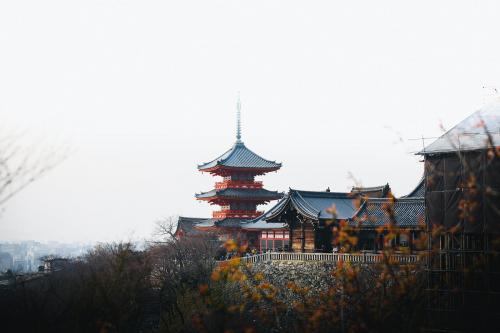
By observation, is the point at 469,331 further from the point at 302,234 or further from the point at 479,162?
the point at 302,234

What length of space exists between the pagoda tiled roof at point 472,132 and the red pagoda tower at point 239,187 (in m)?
26.1

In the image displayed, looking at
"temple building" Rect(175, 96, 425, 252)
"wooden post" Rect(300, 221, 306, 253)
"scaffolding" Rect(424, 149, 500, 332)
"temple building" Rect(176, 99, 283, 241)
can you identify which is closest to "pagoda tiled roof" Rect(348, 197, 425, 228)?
"temple building" Rect(175, 96, 425, 252)

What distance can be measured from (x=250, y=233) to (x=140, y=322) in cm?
1745

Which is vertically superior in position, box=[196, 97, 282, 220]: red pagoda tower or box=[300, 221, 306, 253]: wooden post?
box=[196, 97, 282, 220]: red pagoda tower

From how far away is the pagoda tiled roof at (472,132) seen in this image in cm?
2547

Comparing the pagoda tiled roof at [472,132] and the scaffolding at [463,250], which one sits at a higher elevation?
the pagoda tiled roof at [472,132]

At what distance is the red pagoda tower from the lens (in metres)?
52.7

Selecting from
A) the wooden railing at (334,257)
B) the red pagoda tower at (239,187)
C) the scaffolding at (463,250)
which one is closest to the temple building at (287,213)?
the red pagoda tower at (239,187)

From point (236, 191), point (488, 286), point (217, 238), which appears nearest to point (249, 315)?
point (488, 286)

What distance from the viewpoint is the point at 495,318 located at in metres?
24.9

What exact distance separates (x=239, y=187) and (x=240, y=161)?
2120 mm

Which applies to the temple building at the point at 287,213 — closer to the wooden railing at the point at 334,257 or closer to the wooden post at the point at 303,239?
the wooden post at the point at 303,239

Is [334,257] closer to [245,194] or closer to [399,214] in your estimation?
[399,214]

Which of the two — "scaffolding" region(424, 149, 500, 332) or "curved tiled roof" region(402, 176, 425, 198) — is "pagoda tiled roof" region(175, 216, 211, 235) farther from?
"scaffolding" region(424, 149, 500, 332)
